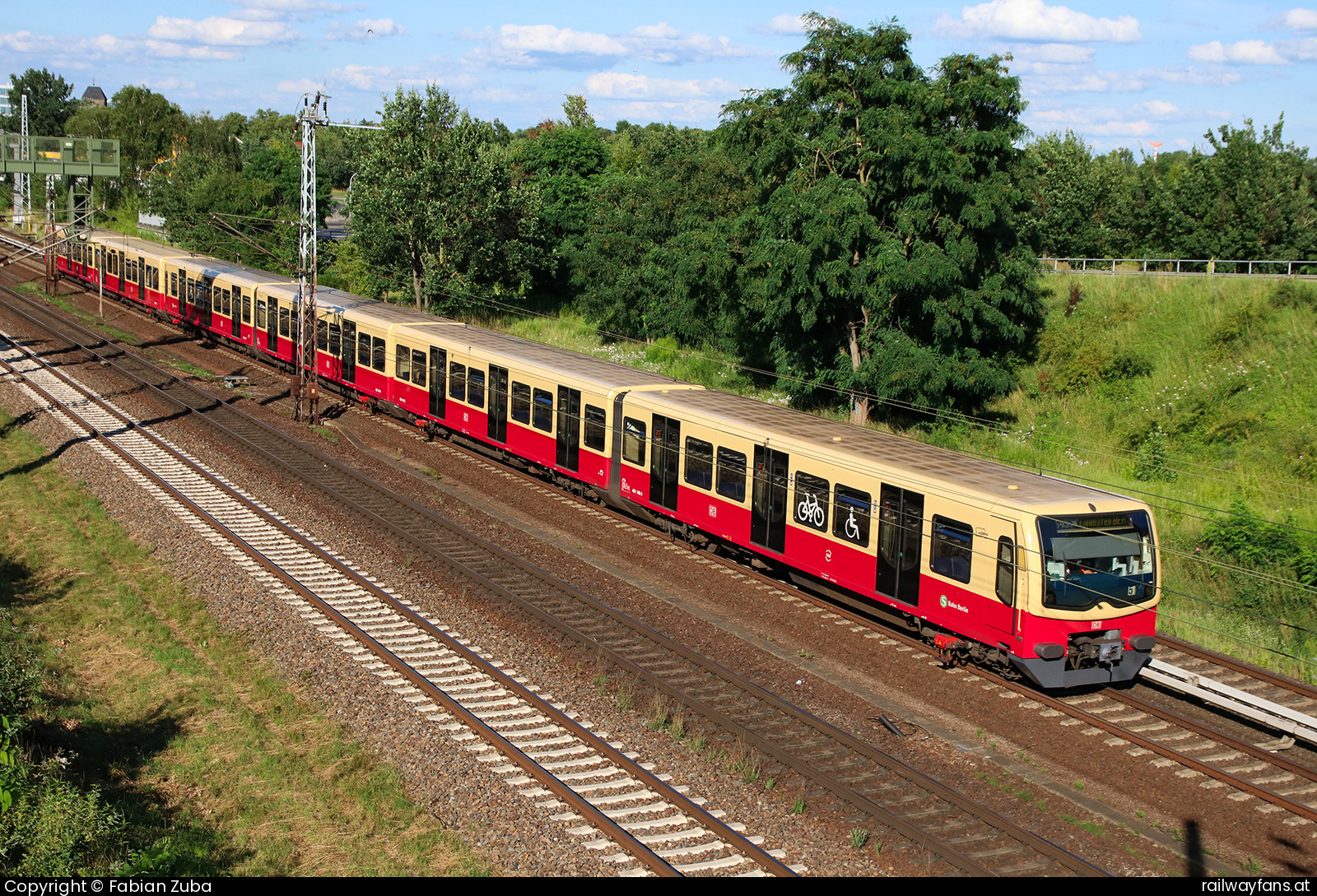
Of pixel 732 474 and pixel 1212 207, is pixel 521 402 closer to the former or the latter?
pixel 732 474

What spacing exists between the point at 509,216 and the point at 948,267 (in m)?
27.8

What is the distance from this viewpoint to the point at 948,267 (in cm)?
2725

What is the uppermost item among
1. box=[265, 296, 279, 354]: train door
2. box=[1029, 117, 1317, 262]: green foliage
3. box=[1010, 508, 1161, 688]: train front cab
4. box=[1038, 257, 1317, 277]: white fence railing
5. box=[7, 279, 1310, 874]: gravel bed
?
box=[1029, 117, 1317, 262]: green foliage

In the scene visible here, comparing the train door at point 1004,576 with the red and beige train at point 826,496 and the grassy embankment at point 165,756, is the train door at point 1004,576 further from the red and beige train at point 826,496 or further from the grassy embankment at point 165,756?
the grassy embankment at point 165,756

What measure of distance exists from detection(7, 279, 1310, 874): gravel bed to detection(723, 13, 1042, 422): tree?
1068 centimetres

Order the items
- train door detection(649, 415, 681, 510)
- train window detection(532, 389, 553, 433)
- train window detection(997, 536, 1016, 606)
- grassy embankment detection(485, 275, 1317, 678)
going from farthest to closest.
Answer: train window detection(532, 389, 553, 433), grassy embankment detection(485, 275, 1317, 678), train door detection(649, 415, 681, 510), train window detection(997, 536, 1016, 606)

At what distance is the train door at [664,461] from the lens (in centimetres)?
1955

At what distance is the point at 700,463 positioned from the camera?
62.3 ft

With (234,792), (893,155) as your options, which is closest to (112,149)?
(893,155)

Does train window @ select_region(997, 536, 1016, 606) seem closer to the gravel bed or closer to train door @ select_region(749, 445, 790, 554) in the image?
the gravel bed

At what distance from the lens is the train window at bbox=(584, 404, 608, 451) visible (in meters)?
21.3

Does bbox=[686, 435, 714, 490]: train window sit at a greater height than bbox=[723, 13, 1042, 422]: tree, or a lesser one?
lesser

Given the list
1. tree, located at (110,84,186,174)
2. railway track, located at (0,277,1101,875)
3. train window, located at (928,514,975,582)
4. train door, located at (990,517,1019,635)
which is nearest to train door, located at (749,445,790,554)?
railway track, located at (0,277,1101,875)
